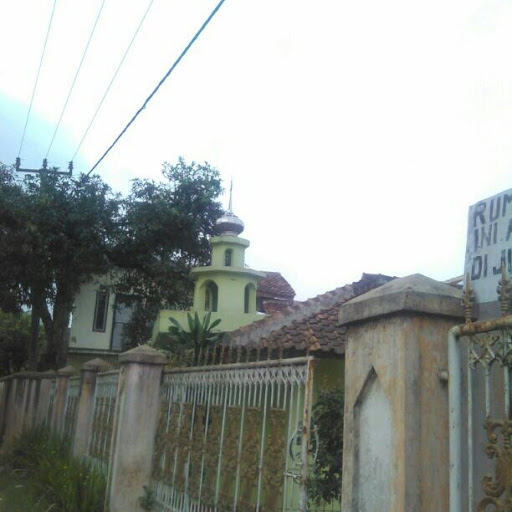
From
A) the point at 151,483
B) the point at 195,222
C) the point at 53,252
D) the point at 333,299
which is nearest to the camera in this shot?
the point at 151,483

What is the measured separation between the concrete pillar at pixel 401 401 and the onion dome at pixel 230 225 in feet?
50.1

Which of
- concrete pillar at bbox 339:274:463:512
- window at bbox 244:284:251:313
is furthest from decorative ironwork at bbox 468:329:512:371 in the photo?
window at bbox 244:284:251:313

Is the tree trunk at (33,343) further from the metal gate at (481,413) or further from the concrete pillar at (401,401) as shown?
the metal gate at (481,413)

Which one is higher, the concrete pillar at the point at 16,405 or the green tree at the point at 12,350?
the green tree at the point at 12,350

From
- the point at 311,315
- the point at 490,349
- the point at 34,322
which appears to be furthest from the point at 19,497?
→ the point at 34,322

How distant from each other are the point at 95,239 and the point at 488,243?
15653 mm

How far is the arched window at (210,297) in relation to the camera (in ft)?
60.1

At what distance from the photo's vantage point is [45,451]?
9.56m

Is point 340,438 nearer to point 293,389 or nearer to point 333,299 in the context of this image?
point 293,389

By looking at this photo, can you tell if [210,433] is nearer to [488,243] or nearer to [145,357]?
[145,357]

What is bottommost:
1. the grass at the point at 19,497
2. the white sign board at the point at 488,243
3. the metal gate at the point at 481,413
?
the grass at the point at 19,497

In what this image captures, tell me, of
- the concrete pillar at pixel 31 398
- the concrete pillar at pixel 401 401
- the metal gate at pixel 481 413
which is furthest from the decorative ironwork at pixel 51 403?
the metal gate at pixel 481 413

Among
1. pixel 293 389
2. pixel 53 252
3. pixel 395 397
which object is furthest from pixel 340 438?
pixel 53 252

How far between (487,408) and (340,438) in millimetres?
3790
